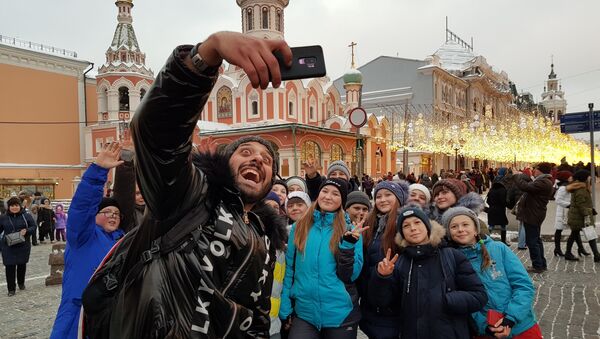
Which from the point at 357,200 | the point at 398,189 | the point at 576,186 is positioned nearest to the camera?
the point at 398,189

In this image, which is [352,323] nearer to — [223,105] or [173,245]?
[173,245]

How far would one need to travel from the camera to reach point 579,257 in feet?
28.3

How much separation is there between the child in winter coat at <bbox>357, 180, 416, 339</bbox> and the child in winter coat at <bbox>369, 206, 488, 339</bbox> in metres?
0.11

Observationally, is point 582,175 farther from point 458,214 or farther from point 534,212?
point 458,214

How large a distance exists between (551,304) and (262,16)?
33.9 m

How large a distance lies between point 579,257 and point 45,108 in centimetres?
3950

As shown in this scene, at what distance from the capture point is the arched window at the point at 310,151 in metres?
28.2

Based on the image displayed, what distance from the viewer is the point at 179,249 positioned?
4.58 ft

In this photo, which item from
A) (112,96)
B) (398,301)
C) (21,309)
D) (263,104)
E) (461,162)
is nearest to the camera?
(398,301)

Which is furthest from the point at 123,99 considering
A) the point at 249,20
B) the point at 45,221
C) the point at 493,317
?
the point at 493,317

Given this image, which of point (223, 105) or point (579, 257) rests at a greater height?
point (223, 105)

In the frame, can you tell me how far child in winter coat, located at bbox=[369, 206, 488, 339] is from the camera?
9.87 ft

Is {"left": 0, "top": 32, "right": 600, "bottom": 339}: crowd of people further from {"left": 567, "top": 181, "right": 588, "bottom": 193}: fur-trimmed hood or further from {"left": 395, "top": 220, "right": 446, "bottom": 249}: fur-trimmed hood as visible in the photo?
{"left": 567, "top": 181, "right": 588, "bottom": 193}: fur-trimmed hood

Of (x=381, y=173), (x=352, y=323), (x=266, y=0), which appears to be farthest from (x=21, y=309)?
(x=266, y=0)
